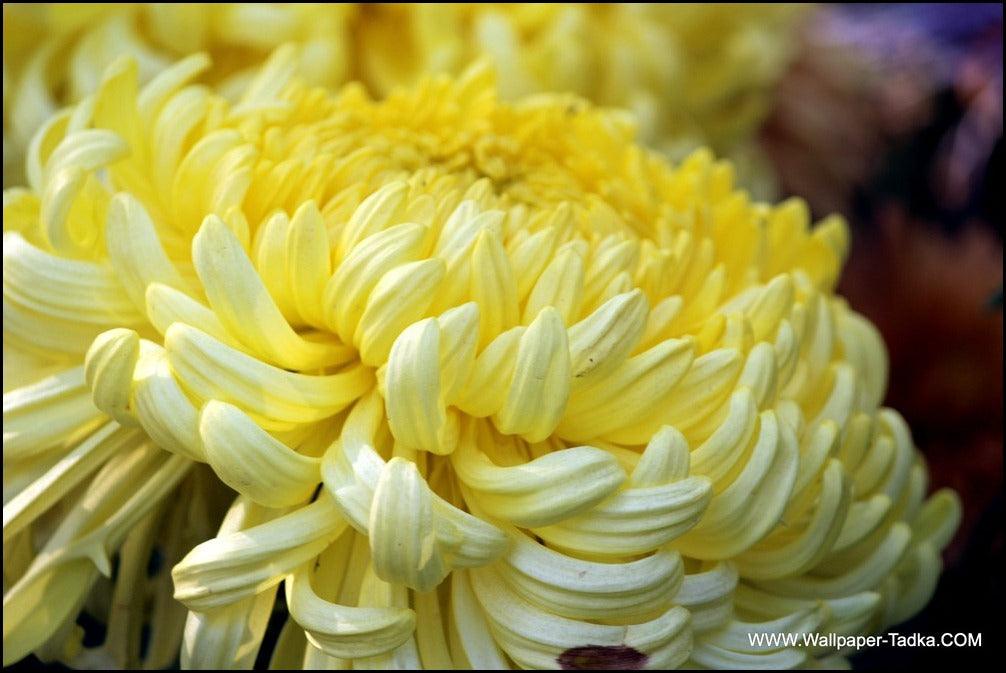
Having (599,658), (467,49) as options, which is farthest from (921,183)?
(599,658)

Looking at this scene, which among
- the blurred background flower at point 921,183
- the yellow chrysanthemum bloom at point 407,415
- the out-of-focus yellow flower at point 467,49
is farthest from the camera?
the blurred background flower at point 921,183

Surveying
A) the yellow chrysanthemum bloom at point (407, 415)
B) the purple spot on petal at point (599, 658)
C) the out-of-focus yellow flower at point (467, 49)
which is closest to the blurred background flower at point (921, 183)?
the out-of-focus yellow flower at point (467, 49)

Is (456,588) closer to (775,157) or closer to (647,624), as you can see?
(647,624)

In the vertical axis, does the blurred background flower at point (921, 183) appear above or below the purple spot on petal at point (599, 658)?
below

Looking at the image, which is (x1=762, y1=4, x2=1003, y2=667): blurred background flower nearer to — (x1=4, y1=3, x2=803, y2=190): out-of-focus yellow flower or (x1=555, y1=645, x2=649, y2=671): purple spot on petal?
(x1=4, y1=3, x2=803, y2=190): out-of-focus yellow flower

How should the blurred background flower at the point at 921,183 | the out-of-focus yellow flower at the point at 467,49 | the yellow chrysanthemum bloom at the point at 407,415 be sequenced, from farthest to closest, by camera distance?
the blurred background flower at the point at 921,183 < the out-of-focus yellow flower at the point at 467,49 < the yellow chrysanthemum bloom at the point at 407,415

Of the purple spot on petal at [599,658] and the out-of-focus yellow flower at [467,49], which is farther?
the out-of-focus yellow flower at [467,49]

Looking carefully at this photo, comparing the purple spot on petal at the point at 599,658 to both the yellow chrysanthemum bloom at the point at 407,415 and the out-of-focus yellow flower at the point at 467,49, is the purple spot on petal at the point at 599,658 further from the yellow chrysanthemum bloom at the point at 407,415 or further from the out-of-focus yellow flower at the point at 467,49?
the out-of-focus yellow flower at the point at 467,49
